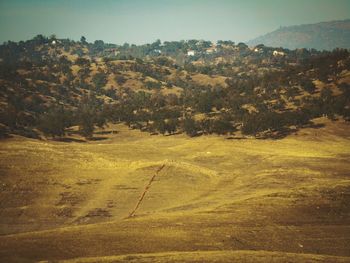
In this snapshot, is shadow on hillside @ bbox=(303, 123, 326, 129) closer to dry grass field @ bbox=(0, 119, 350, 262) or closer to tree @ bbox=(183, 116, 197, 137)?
dry grass field @ bbox=(0, 119, 350, 262)

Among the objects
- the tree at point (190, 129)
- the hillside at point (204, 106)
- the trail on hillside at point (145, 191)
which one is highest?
the hillside at point (204, 106)

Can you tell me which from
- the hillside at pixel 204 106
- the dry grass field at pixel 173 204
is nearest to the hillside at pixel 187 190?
the dry grass field at pixel 173 204

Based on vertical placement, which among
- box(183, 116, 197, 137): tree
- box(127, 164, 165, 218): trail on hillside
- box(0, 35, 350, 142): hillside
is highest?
box(0, 35, 350, 142): hillside

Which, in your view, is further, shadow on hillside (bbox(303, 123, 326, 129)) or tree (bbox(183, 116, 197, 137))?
tree (bbox(183, 116, 197, 137))

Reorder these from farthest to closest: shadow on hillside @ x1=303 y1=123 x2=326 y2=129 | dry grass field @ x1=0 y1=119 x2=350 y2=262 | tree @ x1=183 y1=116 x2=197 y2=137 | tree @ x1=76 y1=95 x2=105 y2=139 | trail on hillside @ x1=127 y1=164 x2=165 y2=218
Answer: tree @ x1=76 y1=95 x2=105 y2=139 < tree @ x1=183 y1=116 x2=197 y2=137 < shadow on hillside @ x1=303 y1=123 x2=326 y2=129 < trail on hillside @ x1=127 y1=164 x2=165 y2=218 < dry grass field @ x1=0 y1=119 x2=350 y2=262

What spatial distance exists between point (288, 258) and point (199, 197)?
18.6m

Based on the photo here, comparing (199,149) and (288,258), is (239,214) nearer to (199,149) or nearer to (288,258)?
(288,258)

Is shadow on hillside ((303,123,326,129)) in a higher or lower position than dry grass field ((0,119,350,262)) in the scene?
higher

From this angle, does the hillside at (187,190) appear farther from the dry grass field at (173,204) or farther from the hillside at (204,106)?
the hillside at (204,106)

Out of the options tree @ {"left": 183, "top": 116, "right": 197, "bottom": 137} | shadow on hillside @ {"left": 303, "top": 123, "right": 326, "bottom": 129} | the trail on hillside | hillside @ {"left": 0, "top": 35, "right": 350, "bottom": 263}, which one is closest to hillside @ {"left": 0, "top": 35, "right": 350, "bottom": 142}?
tree @ {"left": 183, "top": 116, "right": 197, "bottom": 137}

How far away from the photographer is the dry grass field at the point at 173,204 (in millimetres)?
25750

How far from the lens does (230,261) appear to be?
912 inches

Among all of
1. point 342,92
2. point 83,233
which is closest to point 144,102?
point 342,92

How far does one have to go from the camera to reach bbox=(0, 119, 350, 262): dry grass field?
25750 mm
